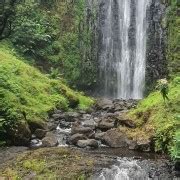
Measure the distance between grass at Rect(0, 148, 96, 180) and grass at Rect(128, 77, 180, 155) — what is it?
2.38 metres

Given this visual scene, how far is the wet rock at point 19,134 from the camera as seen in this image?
1407 centimetres

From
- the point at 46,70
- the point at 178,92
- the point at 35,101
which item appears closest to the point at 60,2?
the point at 46,70

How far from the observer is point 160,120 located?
47.5 feet

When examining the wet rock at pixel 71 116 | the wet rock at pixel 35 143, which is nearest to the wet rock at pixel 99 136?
the wet rock at pixel 35 143

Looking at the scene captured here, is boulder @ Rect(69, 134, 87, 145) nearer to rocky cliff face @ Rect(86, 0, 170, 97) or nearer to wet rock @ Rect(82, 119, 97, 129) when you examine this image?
wet rock @ Rect(82, 119, 97, 129)

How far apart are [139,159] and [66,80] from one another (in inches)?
630

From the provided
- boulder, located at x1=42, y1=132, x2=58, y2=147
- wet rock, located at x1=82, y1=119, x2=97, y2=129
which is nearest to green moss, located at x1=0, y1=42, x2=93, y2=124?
boulder, located at x1=42, y1=132, x2=58, y2=147

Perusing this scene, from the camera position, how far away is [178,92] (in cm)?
1554

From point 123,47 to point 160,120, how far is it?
15590 mm

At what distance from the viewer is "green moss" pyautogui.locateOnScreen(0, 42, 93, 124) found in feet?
50.0

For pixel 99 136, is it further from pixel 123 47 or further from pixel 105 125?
pixel 123 47

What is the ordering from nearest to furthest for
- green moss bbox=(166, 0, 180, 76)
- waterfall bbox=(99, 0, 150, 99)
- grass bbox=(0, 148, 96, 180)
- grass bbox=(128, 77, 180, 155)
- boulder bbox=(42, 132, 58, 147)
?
grass bbox=(0, 148, 96, 180), grass bbox=(128, 77, 180, 155), boulder bbox=(42, 132, 58, 147), green moss bbox=(166, 0, 180, 76), waterfall bbox=(99, 0, 150, 99)

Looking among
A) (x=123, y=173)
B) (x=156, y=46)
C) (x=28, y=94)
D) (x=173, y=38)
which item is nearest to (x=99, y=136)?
(x=123, y=173)

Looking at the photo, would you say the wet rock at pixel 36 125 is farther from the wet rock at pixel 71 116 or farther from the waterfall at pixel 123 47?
the waterfall at pixel 123 47
